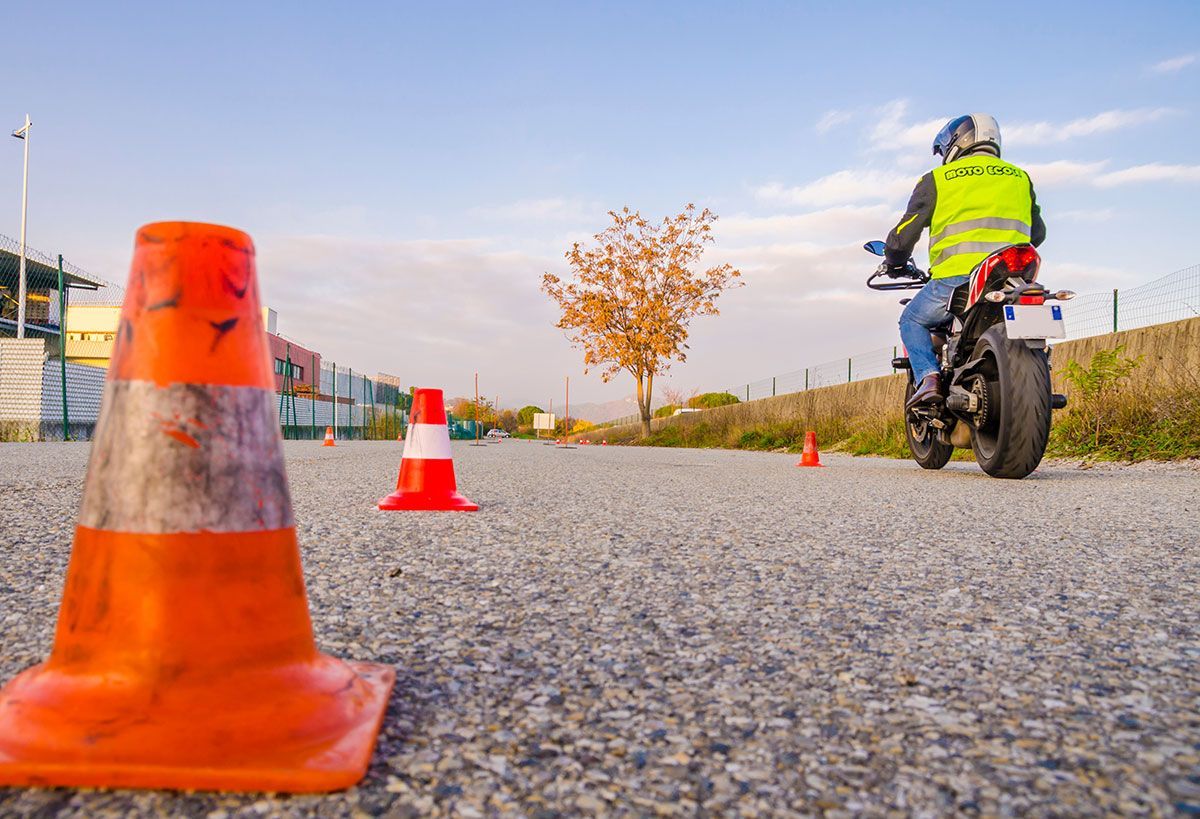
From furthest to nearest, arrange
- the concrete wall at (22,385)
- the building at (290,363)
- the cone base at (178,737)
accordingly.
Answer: the building at (290,363) → the concrete wall at (22,385) → the cone base at (178,737)

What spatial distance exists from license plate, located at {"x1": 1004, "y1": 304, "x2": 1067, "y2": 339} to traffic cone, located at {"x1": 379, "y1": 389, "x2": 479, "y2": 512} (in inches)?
134

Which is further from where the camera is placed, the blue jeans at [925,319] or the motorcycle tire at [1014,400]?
the blue jeans at [925,319]

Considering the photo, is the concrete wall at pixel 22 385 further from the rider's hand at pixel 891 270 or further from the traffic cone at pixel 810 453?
the rider's hand at pixel 891 270

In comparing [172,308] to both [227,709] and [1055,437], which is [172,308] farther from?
[1055,437]

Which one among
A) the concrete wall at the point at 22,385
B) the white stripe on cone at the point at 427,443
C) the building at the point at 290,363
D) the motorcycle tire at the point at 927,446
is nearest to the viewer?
the white stripe on cone at the point at 427,443

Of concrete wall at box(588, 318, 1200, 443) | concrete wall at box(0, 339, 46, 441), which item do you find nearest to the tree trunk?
concrete wall at box(588, 318, 1200, 443)

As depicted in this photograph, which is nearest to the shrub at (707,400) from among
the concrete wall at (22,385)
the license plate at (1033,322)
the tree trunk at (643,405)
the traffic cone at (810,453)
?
the tree trunk at (643,405)

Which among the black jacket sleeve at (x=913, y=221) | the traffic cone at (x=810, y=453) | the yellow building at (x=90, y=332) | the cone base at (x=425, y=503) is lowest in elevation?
the cone base at (x=425, y=503)

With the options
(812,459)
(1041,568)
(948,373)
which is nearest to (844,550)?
(1041,568)

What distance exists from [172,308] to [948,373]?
5512 mm

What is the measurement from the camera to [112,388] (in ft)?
4.01

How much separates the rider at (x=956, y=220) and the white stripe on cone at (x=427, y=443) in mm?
3466

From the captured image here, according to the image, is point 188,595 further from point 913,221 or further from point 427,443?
point 913,221

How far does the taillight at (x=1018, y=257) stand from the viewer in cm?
505
